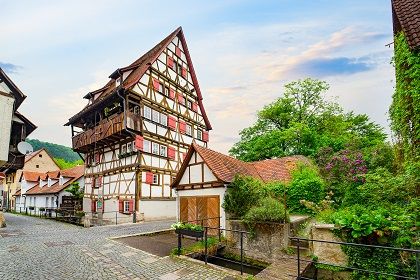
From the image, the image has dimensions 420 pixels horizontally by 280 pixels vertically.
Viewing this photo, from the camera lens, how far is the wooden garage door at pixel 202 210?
1409 centimetres

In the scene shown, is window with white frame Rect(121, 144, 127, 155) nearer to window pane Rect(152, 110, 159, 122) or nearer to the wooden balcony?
the wooden balcony

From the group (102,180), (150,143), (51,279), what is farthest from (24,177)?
(51,279)

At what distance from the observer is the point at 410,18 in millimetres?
9109

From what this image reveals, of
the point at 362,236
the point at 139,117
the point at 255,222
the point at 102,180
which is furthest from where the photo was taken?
the point at 102,180

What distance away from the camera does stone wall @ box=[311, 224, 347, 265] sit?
335 inches

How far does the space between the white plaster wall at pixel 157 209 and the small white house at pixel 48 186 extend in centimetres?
1438

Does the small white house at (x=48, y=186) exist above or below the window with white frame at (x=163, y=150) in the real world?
below

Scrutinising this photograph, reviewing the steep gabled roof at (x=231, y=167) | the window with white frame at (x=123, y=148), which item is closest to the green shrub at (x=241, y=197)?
the steep gabled roof at (x=231, y=167)

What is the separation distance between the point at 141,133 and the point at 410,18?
19322mm

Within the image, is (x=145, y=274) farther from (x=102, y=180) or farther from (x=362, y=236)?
(x=102, y=180)

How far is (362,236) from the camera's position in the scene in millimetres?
7195

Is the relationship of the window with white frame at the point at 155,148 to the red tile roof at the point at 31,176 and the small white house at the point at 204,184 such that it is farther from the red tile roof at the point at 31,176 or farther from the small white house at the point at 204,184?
the red tile roof at the point at 31,176

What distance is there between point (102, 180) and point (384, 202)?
2412 centimetres

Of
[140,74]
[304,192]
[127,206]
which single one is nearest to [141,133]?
[140,74]
